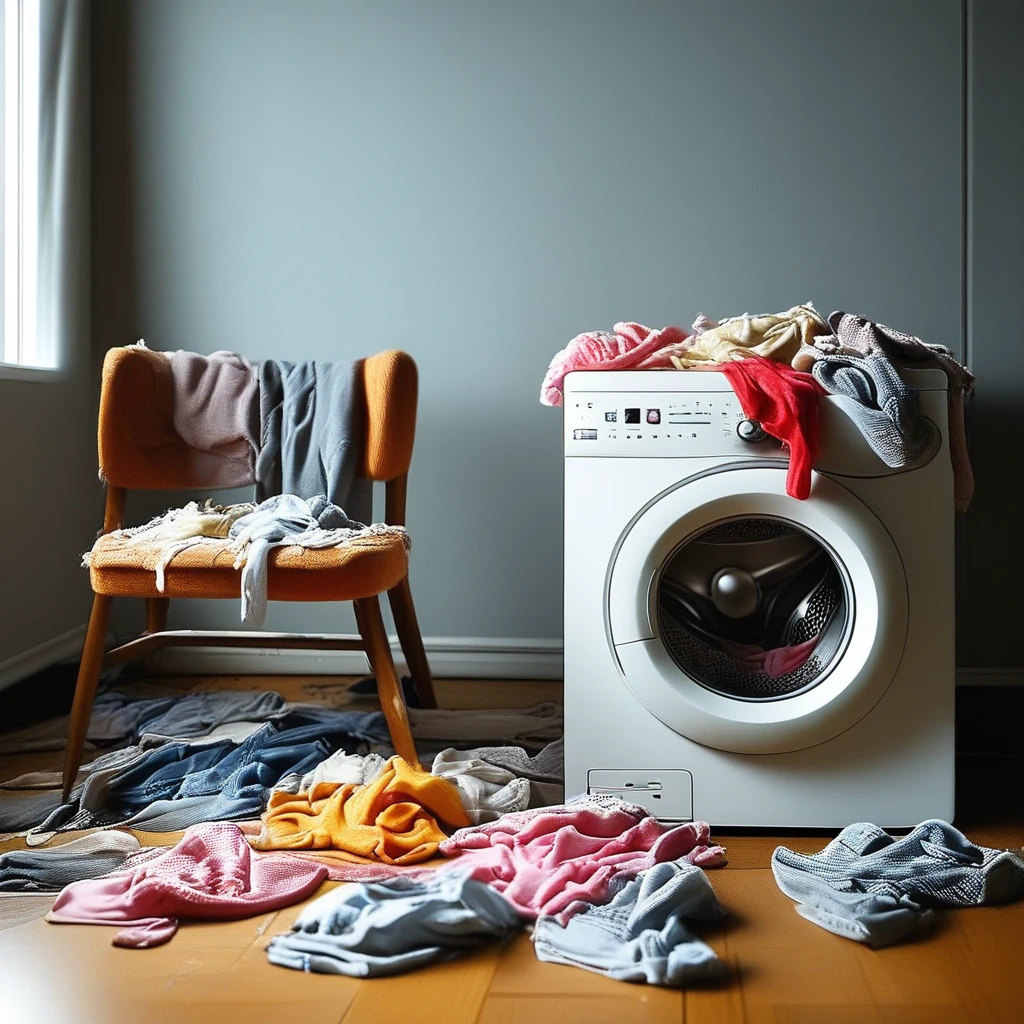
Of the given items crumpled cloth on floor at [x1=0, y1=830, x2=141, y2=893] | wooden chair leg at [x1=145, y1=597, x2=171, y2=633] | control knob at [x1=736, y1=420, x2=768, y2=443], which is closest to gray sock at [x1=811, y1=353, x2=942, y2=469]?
control knob at [x1=736, y1=420, x2=768, y2=443]

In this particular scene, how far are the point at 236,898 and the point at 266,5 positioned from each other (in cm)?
196

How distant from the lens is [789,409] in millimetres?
1518

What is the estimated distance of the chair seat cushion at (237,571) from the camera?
164 centimetres

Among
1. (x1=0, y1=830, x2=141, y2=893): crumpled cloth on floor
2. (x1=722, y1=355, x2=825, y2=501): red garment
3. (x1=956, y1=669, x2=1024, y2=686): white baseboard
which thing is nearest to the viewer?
(x1=0, y1=830, x2=141, y2=893): crumpled cloth on floor

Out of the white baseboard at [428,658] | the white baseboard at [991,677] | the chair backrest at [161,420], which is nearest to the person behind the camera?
the chair backrest at [161,420]

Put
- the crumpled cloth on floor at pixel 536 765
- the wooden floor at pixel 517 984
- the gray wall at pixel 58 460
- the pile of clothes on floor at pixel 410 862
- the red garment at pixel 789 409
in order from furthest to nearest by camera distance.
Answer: the gray wall at pixel 58 460
the crumpled cloth on floor at pixel 536 765
the red garment at pixel 789 409
the pile of clothes on floor at pixel 410 862
the wooden floor at pixel 517 984

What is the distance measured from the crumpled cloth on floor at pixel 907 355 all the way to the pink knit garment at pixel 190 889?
41.5 inches

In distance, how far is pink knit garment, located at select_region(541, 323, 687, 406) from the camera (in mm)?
1716

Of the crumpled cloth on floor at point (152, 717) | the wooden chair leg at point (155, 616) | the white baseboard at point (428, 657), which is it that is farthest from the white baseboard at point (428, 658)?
the wooden chair leg at point (155, 616)

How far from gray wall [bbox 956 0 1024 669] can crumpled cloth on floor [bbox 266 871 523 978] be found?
1.46 m

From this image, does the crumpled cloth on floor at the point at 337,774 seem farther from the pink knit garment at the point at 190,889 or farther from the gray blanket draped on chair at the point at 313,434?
the gray blanket draped on chair at the point at 313,434

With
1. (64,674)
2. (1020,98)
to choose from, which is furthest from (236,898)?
(1020,98)

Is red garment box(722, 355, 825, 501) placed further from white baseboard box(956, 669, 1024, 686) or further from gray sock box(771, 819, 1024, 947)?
white baseboard box(956, 669, 1024, 686)

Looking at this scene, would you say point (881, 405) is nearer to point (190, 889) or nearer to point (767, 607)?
point (767, 607)
